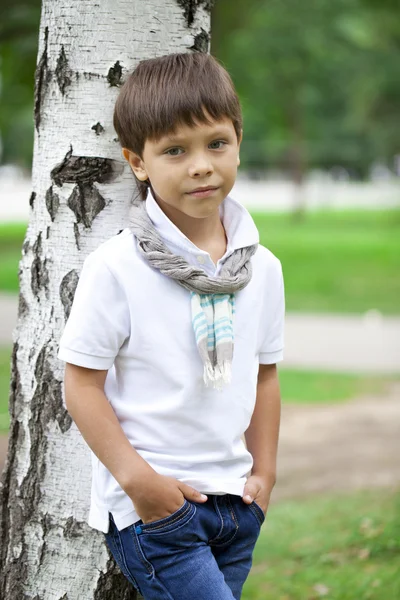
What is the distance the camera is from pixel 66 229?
236 cm

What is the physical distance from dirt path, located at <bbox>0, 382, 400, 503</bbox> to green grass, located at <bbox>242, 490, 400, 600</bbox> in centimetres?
24

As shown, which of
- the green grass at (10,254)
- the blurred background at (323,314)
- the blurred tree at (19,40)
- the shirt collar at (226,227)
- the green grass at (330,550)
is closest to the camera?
the shirt collar at (226,227)

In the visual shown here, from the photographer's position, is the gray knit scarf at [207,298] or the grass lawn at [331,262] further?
the grass lawn at [331,262]

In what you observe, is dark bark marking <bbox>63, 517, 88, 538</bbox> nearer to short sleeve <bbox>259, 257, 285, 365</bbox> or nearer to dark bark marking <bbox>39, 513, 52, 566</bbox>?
dark bark marking <bbox>39, 513, 52, 566</bbox>

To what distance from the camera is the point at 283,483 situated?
5230mm

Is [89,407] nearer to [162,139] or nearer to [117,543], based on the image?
[117,543]

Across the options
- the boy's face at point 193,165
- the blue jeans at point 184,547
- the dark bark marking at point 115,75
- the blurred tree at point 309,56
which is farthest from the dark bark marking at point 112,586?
the blurred tree at point 309,56

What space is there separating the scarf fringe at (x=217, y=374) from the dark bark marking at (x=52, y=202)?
70cm

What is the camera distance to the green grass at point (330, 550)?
374 cm

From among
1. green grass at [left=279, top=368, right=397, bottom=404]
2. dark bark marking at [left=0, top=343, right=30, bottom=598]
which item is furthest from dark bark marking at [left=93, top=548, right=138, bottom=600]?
green grass at [left=279, top=368, right=397, bottom=404]

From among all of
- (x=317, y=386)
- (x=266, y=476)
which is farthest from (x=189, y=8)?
(x=317, y=386)

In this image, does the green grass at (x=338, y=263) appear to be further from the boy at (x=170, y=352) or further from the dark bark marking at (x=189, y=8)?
the boy at (x=170, y=352)

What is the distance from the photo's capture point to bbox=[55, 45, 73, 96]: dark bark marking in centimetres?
235

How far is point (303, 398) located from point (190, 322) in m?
5.11
